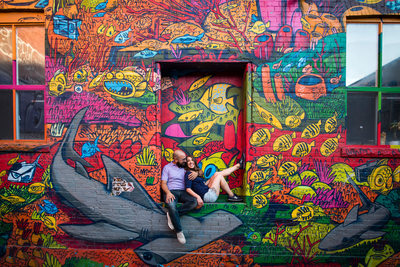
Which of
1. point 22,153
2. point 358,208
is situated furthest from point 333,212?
point 22,153

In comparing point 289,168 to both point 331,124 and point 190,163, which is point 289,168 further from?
point 190,163

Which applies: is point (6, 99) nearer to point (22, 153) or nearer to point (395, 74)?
point (22, 153)

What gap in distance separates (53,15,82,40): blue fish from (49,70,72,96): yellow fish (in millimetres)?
628

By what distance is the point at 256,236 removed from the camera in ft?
11.8

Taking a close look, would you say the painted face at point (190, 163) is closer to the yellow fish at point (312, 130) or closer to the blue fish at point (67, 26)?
the yellow fish at point (312, 130)

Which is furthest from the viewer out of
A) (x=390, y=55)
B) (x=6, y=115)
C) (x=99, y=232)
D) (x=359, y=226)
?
(x=6, y=115)

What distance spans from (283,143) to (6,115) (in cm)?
462

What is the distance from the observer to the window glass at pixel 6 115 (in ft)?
12.7

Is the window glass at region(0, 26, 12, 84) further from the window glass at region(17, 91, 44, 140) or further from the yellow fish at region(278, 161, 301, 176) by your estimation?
the yellow fish at region(278, 161, 301, 176)

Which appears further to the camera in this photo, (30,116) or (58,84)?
(30,116)

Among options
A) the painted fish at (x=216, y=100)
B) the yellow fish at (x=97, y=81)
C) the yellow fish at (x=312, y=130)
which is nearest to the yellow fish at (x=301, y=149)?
the yellow fish at (x=312, y=130)

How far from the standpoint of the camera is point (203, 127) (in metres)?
3.94

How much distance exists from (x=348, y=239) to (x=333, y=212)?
1.53 ft

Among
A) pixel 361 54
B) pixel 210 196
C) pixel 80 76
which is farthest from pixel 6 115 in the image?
pixel 361 54
